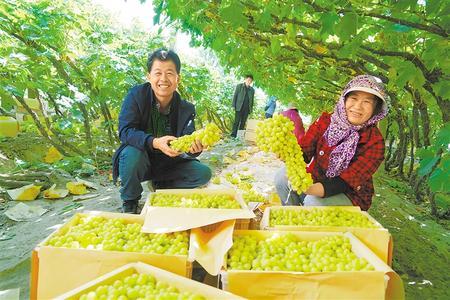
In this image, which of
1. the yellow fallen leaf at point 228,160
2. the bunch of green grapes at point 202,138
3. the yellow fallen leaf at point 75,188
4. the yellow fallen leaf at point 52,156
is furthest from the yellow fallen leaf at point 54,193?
the yellow fallen leaf at point 228,160

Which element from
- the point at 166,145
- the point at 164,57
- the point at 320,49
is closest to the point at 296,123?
the point at 320,49

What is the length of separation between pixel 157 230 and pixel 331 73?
13.4ft

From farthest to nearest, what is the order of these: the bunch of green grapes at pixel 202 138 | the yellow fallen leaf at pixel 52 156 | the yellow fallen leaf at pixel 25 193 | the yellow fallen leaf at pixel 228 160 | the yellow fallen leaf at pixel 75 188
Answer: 1. the yellow fallen leaf at pixel 228 160
2. the yellow fallen leaf at pixel 52 156
3. the yellow fallen leaf at pixel 75 188
4. the yellow fallen leaf at pixel 25 193
5. the bunch of green grapes at pixel 202 138

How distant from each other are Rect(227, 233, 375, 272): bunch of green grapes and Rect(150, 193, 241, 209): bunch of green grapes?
1.64 feet

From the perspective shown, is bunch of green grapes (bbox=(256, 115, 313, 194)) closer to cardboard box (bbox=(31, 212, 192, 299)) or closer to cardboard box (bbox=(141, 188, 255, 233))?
cardboard box (bbox=(141, 188, 255, 233))

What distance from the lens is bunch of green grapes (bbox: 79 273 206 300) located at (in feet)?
5.28

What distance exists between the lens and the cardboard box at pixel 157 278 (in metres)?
1.60

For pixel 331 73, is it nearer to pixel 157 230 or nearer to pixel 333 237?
pixel 333 237

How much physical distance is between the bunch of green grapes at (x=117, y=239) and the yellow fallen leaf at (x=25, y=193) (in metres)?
2.48

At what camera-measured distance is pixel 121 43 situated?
691 cm

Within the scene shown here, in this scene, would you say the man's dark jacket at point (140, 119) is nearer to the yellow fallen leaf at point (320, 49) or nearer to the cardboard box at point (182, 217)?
the cardboard box at point (182, 217)

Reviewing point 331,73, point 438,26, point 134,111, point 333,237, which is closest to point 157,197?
point 134,111

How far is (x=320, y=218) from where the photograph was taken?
108 inches

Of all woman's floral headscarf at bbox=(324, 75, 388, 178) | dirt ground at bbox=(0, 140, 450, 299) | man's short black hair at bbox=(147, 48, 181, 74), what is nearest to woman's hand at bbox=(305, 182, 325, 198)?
woman's floral headscarf at bbox=(324, 75, 388, 178)
